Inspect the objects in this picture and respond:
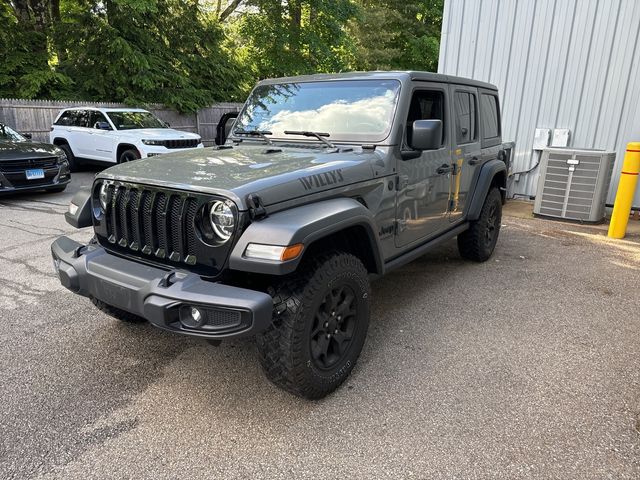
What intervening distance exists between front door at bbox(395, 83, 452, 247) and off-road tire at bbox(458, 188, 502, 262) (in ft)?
2.97

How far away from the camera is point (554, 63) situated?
809 cm

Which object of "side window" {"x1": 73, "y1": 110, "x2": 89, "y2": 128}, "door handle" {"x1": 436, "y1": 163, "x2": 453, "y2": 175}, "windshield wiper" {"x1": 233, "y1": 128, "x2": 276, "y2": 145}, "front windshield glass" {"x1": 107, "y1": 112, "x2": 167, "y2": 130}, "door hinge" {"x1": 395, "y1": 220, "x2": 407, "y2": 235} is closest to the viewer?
"door hinge" {"x1": 395, "y1": 220, "x2": 407, "y2": 235}

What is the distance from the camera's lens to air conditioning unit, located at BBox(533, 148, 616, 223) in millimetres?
7035

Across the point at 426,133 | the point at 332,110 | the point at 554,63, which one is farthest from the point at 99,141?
the point at 426,133

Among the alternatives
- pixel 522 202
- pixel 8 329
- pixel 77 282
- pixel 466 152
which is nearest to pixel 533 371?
pixel 466 152

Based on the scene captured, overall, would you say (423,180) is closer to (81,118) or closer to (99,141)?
(99,141)

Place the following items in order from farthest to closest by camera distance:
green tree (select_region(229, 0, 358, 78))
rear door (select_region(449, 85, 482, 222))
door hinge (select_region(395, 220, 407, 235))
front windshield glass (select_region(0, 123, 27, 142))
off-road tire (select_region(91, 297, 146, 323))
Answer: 1. green tree (select_region(229, 0, 358, 78))
2. front windshield glass (select_region(0, 123, 27, 142))
3. rear door (select_region(449, 85, 482, 222))
4. door hinge (select_region(395, 220, 407, 235))
5. off-road tire (select_region(91, 297, 146, 323))

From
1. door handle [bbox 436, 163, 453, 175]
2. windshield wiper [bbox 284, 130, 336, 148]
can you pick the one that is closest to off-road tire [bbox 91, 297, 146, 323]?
windshield wiper [bbox 284, 130, 336, 148]

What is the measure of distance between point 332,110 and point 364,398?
2.11m

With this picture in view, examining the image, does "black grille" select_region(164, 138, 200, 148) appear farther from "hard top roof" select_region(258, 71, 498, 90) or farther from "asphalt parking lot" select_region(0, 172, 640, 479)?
"hard top roof" select_region(258, 71, 498, 90)

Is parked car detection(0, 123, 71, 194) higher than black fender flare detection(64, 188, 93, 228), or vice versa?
black fender flare detection(64, 188, 93, 228)

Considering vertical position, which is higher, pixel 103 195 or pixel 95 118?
pixel 95 118

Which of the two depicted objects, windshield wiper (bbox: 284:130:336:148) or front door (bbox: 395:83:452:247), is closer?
windshield wiper (bbox: 284:130:336:148)

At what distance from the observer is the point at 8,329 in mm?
3533
